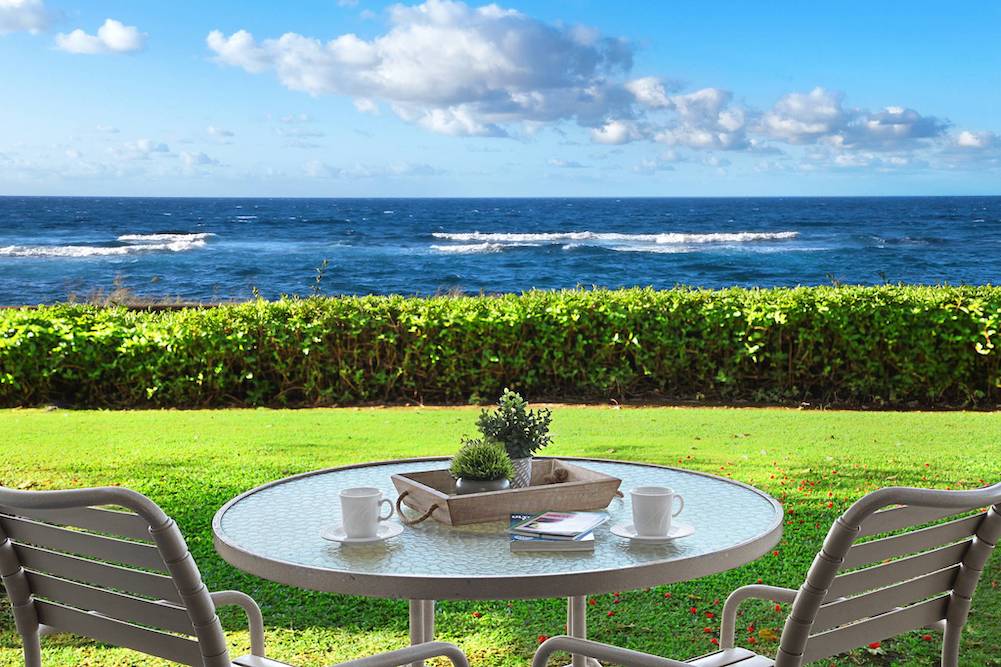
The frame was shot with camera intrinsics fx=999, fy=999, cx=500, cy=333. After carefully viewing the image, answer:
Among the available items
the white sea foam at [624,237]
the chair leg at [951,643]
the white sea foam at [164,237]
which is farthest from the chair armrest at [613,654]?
the white sea foam at [164,237]

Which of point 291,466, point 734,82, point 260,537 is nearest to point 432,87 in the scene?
point 291,466

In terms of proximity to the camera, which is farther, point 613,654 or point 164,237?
point 164,237

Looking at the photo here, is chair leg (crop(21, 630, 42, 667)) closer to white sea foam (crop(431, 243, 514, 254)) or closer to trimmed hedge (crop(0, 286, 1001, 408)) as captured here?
trimmed hedge (crop(0, 286, 1001, 408))

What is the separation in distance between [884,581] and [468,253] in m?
37.4

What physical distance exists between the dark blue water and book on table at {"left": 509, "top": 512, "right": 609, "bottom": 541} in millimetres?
24232

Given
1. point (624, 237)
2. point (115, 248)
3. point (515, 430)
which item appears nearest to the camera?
point (515, 430)

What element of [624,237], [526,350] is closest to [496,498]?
[526,350]

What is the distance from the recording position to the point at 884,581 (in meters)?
1.95

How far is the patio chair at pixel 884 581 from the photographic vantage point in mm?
1771

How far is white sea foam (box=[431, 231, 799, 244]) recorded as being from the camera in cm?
4350

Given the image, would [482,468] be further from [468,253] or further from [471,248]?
[471,248]

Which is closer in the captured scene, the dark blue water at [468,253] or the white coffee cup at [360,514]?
the white coffee cup at [360,514]

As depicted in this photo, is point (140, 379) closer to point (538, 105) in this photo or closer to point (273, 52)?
point (538, 105)

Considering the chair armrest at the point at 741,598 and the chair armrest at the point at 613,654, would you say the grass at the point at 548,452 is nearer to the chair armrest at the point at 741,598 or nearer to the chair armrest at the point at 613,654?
the chair armrest at the point at 741,598
